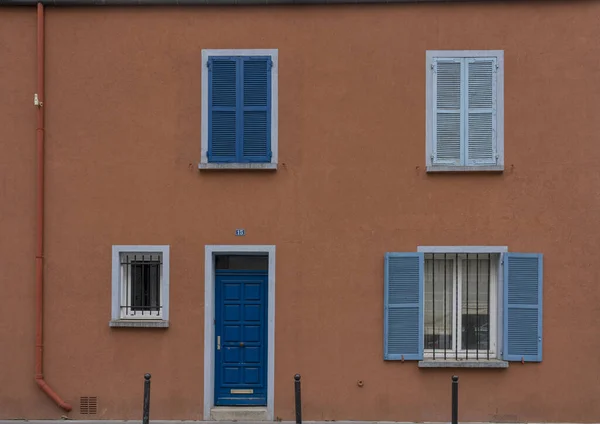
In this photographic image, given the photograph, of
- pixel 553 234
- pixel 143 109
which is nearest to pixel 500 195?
pixel 553 234

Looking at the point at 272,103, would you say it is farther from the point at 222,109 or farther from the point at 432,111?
the point at 432,111

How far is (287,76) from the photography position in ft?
32.1

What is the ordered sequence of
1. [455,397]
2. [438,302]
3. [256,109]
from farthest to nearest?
[438,302], [256,109], [455,397]

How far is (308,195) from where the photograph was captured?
9.75 m

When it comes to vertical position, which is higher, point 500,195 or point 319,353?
point 500,195

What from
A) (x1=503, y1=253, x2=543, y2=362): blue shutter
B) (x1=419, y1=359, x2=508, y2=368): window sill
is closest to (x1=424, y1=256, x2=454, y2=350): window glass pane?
(x1=419, y1=359, x2=508, y2=368): window sill

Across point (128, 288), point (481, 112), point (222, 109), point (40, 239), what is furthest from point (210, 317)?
point (481, 112)

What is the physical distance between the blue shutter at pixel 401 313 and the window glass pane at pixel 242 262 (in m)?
1.89

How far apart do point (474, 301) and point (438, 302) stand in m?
0.53

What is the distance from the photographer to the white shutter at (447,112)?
31.9 feet

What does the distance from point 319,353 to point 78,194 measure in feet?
14.1

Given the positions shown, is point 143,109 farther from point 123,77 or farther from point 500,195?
point 500,195

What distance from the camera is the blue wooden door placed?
1001cm

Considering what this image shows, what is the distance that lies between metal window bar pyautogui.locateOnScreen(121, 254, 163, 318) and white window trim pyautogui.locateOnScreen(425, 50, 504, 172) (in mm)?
4391
